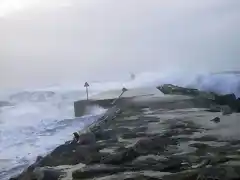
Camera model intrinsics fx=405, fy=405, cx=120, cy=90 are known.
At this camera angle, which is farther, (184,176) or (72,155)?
(72,155)

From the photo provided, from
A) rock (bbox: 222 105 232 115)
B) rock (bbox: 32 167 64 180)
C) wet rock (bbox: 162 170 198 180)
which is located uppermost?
rock (bbox: 222 105 232 115)

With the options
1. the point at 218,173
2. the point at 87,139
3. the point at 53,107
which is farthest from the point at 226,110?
the point at 53,107

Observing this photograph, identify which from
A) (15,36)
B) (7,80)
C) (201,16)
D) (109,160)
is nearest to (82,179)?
(109,160)

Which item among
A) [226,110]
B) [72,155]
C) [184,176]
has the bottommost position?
[184,176]

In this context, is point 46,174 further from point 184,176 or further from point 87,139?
point 184,176

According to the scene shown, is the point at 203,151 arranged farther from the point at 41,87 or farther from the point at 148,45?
the point at 41,87

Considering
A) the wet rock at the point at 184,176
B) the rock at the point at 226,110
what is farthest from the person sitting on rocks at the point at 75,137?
the rock at the point at 226,110

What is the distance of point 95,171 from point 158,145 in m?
0.37

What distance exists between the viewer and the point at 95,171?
213cm

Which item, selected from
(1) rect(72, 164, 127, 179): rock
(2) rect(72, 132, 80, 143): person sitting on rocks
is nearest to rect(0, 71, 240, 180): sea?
(2) rect(72, 132, 80, 143): person sitting on rocks

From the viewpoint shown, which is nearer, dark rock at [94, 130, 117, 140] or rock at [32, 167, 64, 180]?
rock at [32, 167, 64, 180]

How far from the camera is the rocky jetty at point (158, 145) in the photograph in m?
2.10

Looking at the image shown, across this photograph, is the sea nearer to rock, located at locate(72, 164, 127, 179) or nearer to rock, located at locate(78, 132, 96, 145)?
rock, located at locate(78, 132, 96, 145)

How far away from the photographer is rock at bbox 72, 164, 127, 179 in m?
2.12
